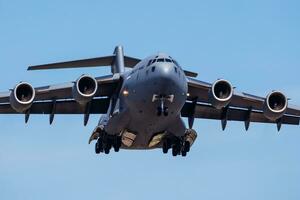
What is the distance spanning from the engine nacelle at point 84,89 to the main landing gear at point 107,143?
6.70ft

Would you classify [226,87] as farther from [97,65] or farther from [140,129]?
[97,65]

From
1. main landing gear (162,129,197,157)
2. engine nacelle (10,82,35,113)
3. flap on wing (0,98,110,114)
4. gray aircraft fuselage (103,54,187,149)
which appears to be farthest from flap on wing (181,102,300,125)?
engine nacelle (10,82,35,113)

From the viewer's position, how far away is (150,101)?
65.6 feet

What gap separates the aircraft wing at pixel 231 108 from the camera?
22.7 m

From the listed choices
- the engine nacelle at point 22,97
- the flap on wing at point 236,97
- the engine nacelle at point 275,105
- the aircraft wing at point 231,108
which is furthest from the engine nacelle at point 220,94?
the engine nacelle at point 22,97

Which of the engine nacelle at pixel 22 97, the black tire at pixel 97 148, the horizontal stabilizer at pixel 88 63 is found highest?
the horizontal stabilizer at pixel 88 63

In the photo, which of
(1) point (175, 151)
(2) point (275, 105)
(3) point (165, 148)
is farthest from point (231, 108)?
(3) point (165, 148)

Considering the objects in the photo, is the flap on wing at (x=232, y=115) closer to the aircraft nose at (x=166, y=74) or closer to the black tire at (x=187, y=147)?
the black tire at (x=187, y=147)

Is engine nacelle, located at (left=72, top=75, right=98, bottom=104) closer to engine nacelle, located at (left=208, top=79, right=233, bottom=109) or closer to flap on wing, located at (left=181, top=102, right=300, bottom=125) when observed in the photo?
engine nacelle, located at (left=208, top=79, right=233, bottom=109)

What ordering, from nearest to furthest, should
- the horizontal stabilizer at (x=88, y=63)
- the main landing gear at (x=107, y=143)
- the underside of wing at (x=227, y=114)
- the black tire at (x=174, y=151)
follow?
1. the main landing gear at (x=107, y=143)
2. the horizontal stabilizer at (x=88, y=63)
3. the black tire at (x=174, y=151)
4. the underside of wing at (x=227, y=114)

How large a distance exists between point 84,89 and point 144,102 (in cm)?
192

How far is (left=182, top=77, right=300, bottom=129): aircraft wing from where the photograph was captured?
2267 centimetres

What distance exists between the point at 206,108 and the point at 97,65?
3.66 metres

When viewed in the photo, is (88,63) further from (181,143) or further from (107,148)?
(181,143)
